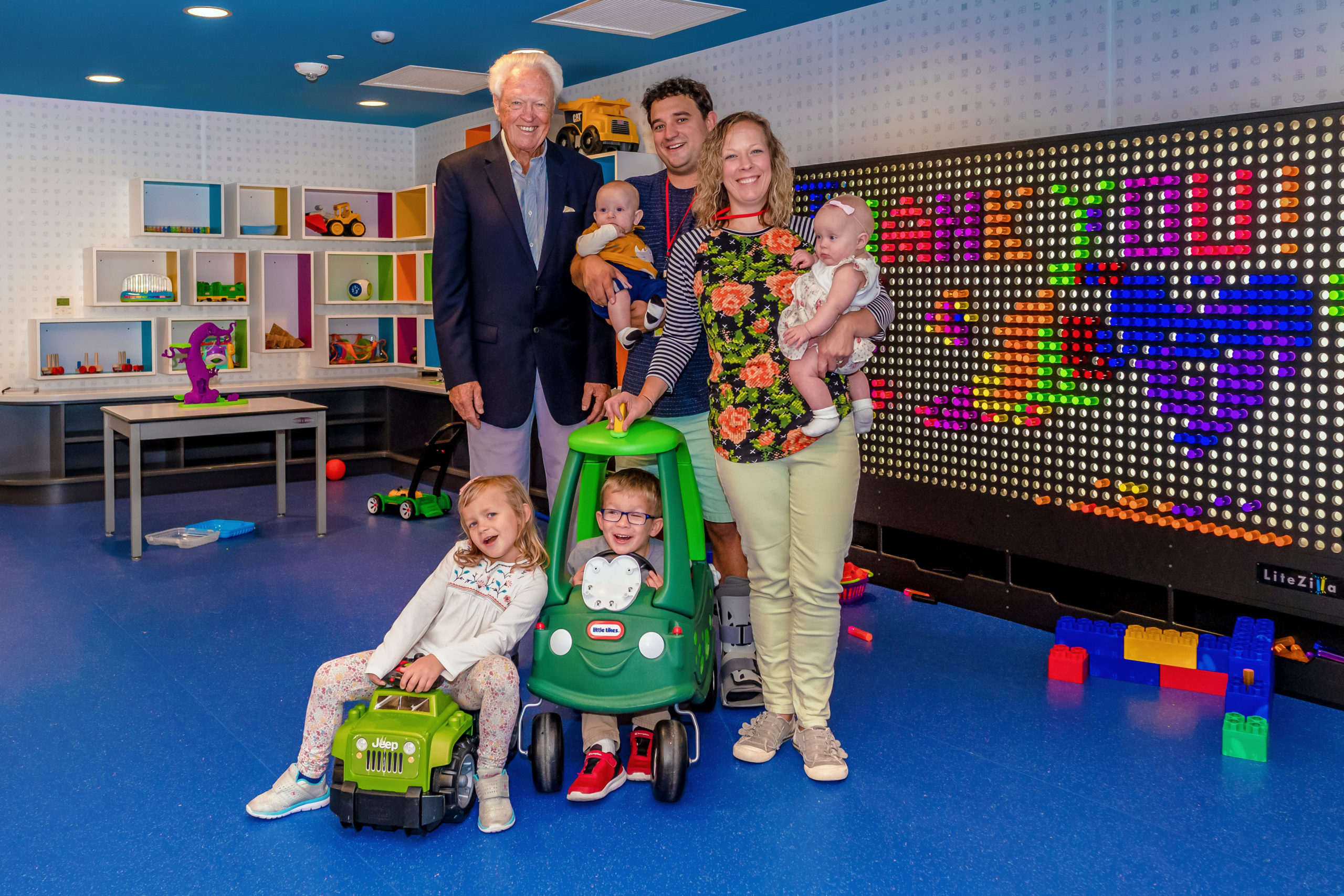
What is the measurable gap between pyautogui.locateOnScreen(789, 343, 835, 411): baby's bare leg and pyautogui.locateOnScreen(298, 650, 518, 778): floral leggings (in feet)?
3.13

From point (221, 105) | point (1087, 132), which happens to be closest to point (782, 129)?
point (1087, 132)

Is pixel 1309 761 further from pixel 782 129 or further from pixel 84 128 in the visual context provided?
→ pixel 84 128

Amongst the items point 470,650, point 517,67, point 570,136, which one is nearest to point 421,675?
point 470,650

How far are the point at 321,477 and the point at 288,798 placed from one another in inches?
133

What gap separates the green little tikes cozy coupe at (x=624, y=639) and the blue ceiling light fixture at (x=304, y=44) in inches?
106

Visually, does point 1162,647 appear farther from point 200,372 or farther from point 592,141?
point 200,372

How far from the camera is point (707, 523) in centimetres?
334

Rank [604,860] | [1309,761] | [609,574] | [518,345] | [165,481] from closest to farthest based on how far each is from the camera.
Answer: [604,860]
[609,574]
[1309,761]
[518,345]
[165,481]

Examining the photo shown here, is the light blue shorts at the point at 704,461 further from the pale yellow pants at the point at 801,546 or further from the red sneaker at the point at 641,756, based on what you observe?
the red sneaker at the point at 641,756

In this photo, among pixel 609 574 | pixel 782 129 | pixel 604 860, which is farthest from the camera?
pixel 782 129

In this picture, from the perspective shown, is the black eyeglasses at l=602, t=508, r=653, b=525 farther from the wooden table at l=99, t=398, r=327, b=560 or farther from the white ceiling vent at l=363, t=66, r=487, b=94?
the white ceiling vent at l=363, t=66, r=487, b=94

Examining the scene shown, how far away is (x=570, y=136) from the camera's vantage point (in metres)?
5.86

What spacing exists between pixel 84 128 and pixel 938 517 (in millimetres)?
6069

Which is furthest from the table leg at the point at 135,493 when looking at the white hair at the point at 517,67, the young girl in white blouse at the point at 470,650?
the white hair at the point at 517,67
